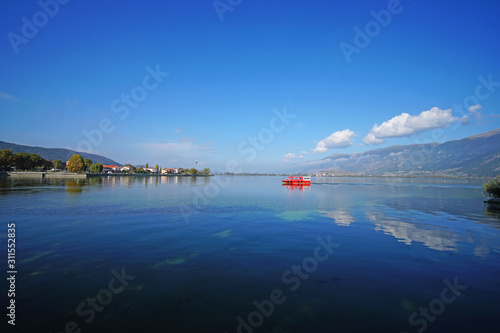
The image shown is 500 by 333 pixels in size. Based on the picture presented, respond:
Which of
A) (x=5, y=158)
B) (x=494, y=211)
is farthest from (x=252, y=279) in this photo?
(x=5, y=158)

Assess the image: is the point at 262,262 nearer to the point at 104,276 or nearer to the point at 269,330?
the point at 269,330

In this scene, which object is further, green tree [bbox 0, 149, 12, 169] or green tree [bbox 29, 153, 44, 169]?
green tree [bbox 29, 153, 44, 169]

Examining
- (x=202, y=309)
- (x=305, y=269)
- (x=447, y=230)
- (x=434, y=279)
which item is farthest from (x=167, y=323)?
(x=447, y=230)

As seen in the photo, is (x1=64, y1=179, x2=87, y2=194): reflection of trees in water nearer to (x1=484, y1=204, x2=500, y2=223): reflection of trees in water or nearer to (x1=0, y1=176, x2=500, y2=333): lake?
(x1=0, y1=176, x2=500, y2=333): lake

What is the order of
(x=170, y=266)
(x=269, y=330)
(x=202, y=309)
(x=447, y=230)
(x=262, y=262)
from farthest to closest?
1. (x=447, y=230)
2. (x=262, y=262)
3. (x=170, y=266)
4. (x=202, y=309)
5. (x=269, y=330)

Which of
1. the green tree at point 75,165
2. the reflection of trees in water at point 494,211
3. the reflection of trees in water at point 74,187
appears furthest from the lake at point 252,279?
the green tree at point 75,165

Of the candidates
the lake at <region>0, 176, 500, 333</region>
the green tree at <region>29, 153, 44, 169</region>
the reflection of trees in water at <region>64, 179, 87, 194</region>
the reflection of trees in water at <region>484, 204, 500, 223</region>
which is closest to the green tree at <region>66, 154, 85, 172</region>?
the green tree at <region>29, 153, 44, 169</region>

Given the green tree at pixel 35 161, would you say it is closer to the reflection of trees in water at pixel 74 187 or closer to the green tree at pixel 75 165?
the green tree at pixel 75 165

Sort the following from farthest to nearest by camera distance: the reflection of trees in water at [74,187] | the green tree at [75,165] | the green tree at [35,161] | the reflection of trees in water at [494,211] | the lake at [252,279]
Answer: the green tree at [75,165]
the green tree at [35,161]
the reflection of trees in water at [74,187]
the reflection of trees in water at [494,211]
the lake at [252,279]

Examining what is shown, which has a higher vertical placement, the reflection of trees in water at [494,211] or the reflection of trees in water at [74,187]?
the reflection of trees in water at [74,187]

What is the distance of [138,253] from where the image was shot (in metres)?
13.4

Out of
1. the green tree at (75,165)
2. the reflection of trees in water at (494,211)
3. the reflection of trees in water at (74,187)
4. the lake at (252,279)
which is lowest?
the reflection of trees in water at (494,211)

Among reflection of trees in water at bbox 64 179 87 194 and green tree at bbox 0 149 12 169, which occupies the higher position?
green tree at bbox 0 149 12 169

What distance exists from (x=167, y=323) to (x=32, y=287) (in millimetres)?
5924
